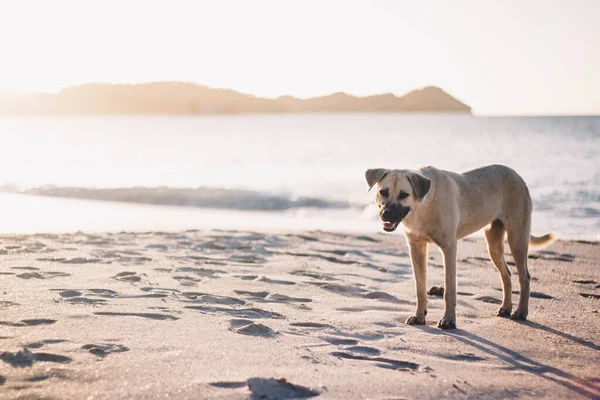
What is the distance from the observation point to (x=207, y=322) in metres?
5.21

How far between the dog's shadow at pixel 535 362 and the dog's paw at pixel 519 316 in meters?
0.08

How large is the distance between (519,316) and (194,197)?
1607cm

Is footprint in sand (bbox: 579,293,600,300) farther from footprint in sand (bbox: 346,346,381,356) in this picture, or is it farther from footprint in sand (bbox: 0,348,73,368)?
footprint in sand (bbox: 0,348,73,368)

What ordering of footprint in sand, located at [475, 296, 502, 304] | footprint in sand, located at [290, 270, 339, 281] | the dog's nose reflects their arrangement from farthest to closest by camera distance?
footprint in sand, located at [290, 270, 339, 281] → footprint in sand, located at [475, 296, 502, 304] → the dog's nose

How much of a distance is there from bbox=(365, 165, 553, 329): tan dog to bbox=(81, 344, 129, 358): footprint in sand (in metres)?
2.34

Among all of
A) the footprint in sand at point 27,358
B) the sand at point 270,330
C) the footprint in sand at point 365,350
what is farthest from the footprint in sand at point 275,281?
the footprint in sand at point 27,358

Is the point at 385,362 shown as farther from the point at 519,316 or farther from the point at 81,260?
the point at 81,260

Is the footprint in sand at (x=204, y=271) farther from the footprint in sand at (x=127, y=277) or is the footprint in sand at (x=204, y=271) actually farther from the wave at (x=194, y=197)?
the wave at (x=194, y=197)

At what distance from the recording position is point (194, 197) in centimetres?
2091

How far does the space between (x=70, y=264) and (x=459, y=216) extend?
4620 mm

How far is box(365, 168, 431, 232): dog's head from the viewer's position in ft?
17.2

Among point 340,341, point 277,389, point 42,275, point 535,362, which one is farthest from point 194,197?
point 277,389

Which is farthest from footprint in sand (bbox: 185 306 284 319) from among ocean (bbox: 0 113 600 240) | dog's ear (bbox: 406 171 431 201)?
ocean (bbox: 0 113 600 240)

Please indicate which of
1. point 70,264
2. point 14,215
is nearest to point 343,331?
point 70,264
